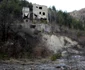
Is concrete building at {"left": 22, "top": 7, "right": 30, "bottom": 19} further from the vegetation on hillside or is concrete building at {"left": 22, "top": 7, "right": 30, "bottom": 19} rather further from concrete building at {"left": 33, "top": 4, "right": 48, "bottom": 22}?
the vegetation on hillside

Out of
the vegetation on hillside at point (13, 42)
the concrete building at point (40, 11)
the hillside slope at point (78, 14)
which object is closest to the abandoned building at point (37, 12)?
the concrete building at point (40, 11)

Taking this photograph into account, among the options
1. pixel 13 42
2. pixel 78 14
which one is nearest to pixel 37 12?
pixel 13 42

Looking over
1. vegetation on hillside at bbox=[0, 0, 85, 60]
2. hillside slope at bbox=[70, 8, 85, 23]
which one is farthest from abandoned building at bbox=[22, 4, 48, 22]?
hillside slope at bbox=[70, 8, 85, 23]

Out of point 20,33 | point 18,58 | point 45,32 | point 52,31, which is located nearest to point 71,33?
point 52,31

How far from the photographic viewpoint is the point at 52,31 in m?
57.4

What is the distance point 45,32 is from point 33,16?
33.0 ft

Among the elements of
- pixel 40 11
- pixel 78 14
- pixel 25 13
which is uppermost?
pixel 40 11

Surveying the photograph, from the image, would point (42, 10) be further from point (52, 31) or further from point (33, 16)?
point (52, 31)

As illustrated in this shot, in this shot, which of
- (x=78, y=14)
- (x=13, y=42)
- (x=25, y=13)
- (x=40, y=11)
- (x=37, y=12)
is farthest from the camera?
(x=78, y=14)

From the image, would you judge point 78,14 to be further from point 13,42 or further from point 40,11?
point 13,42

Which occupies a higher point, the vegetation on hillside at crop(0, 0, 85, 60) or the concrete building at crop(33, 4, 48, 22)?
the concrete building at crop(33, 4, 48, 22)

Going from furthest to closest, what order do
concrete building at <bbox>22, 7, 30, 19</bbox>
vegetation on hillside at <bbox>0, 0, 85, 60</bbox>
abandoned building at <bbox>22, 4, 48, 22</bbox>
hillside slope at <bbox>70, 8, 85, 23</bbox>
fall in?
hillside slope at <bbox>70, 8, 85, 23</bbox> < abandoned building at <bbox>22, 4, 48, 22</bbox> < concrete building at <bbox>22, 7, 30, 19</bbox> < vegetation on hillside at <bbox>0, 0, 85, 60</bbox>

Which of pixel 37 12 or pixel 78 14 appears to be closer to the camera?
pixel 37 12

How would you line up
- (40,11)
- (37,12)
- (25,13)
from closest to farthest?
(25,13) < (37,12) < (40,11)
